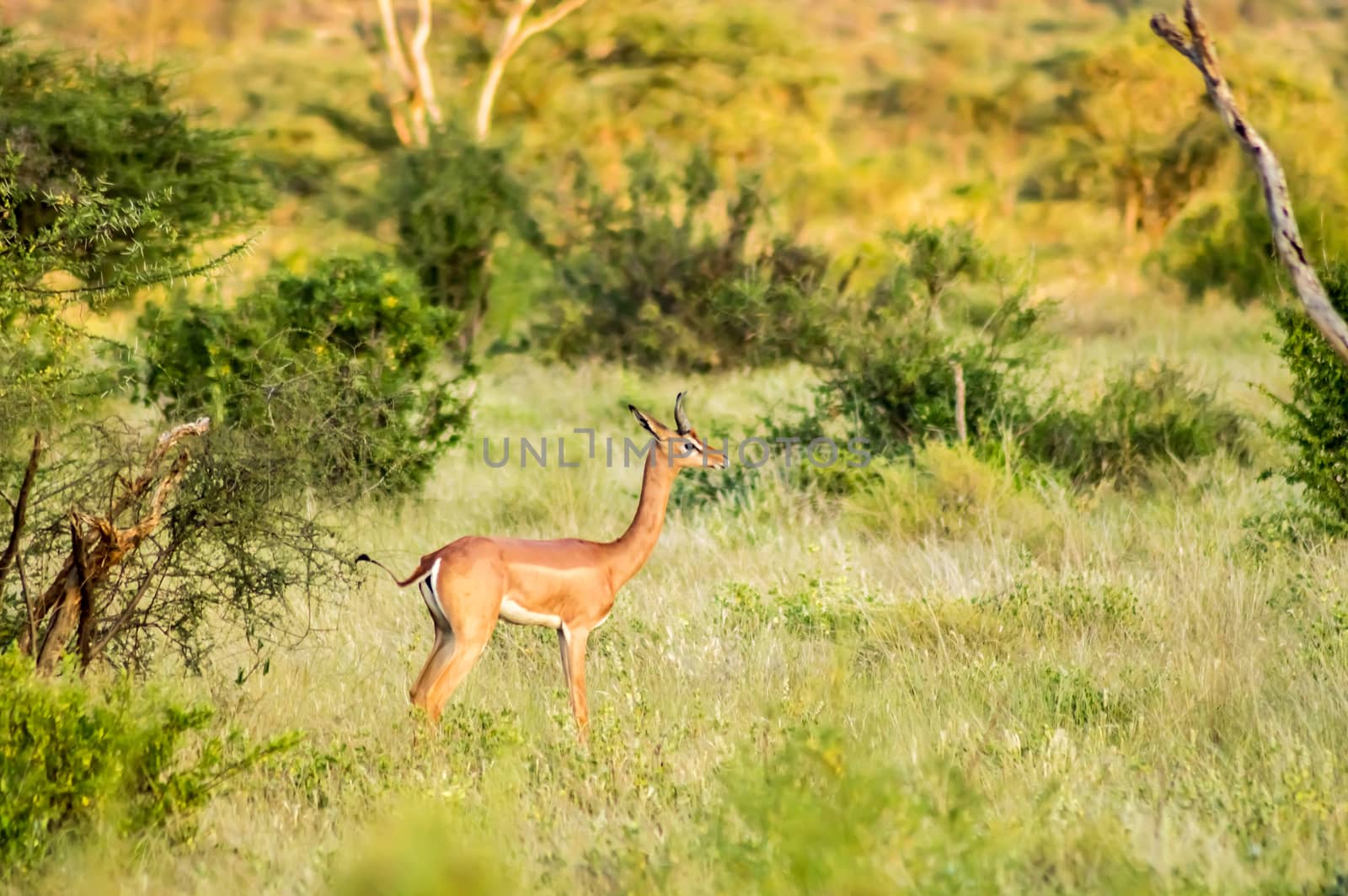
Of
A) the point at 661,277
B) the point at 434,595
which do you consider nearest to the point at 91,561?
the point at 434,595

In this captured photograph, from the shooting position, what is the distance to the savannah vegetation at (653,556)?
383 cm

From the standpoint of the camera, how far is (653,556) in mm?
7512

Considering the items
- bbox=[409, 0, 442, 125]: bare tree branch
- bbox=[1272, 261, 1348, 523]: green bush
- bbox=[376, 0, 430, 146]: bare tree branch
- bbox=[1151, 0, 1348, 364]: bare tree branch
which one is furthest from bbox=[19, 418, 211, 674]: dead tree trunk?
bbox=[409, 0, 442, 125]: bare tree branch

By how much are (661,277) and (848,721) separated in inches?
378

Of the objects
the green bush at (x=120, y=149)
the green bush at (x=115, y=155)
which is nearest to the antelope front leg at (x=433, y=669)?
the green bush at (x=115, y=155)

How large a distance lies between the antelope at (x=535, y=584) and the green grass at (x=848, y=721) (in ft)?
0.63

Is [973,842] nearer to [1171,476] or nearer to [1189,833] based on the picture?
[1189,833]

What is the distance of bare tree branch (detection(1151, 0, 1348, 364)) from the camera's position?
4902 millimetres

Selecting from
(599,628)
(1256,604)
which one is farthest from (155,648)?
(1256,604)

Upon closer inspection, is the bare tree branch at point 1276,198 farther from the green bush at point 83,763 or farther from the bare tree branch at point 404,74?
the bare tree branch at point 404,74

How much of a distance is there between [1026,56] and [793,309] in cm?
4309

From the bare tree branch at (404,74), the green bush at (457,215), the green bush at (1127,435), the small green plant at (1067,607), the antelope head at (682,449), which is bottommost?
the bare tree branch at (404,74)

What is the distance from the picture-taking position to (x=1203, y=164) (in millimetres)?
25906

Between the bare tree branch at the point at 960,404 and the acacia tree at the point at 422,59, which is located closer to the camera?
the bare tree branch at the point at 960,404
